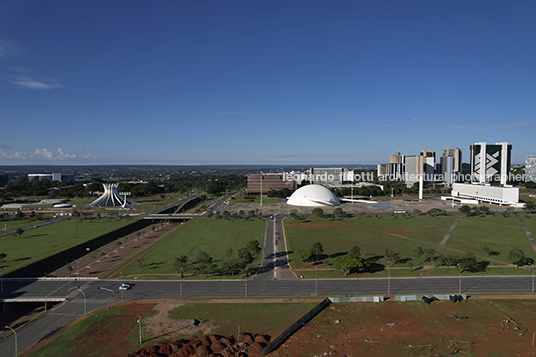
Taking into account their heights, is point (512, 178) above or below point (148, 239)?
above

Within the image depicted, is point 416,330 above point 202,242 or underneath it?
underneath

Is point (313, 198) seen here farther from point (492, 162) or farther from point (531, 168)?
point (531, 168)

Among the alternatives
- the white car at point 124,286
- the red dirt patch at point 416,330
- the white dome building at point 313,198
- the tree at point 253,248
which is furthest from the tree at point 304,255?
the white dome building at point 313,198

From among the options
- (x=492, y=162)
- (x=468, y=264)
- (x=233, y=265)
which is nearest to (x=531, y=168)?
(x=492, y=162)

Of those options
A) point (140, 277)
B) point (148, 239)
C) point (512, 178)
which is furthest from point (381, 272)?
point (512, 178)

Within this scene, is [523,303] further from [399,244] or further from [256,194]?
[256,194]

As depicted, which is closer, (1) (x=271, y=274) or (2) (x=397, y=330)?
(2) (x=397, y=330)

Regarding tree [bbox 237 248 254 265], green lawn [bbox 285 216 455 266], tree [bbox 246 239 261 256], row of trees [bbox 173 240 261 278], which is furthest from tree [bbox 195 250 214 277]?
green lawn [bbox 285 216 455 266]
